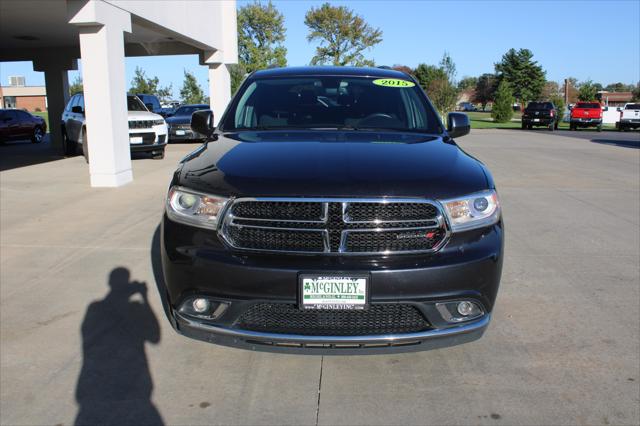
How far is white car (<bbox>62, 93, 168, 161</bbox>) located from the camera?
13922mm

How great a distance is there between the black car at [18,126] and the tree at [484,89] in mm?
94169

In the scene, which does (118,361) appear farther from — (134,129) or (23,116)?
(23,116)

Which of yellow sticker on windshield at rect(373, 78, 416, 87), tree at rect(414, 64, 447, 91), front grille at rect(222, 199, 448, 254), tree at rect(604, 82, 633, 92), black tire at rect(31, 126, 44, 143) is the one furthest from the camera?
tree at rect(604, 82, 633, 92)

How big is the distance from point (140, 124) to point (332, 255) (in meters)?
12.4

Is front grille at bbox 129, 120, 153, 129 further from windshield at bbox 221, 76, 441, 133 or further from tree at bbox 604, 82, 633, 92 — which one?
tree at bbox 604, 82, 633, 92

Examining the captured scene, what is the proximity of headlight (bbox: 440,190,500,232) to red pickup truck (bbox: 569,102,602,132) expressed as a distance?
117 ft

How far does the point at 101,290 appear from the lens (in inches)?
182

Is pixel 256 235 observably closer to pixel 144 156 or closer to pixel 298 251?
pixel 298 251

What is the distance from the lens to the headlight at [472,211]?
9.39 ft

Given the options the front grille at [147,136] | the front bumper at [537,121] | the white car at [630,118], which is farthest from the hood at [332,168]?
the white car at [630,118]

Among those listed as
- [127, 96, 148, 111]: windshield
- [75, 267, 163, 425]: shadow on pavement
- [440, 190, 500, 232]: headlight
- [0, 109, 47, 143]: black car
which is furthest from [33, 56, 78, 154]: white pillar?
[440, 190, 500, 232]: headlight

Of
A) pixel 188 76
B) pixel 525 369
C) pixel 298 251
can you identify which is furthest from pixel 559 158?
pixel 188 76

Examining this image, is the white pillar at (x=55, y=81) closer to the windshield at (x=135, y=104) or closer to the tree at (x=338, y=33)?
the windshield at (x=135, y=104)

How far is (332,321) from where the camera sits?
110 inches
